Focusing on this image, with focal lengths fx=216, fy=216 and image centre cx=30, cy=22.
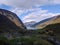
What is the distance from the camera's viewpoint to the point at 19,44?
61812 millimetres

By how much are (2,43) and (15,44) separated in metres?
8.88

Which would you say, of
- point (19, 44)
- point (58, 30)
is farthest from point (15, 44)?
point (58, 30)

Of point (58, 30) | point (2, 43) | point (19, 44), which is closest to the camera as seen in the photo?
point (2, 43)

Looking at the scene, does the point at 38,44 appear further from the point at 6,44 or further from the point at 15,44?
the point at 6,44

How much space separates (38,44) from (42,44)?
1.39m

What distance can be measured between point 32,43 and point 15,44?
5002mm

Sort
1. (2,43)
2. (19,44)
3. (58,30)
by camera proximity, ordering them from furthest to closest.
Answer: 1. (58,30)
2. (19,44)
3. (2,43)

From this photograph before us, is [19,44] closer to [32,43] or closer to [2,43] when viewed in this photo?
[32,43]

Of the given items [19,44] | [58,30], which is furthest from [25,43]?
[58,30]

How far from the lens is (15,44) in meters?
61.9

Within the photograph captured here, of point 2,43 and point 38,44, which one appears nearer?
point 2,43

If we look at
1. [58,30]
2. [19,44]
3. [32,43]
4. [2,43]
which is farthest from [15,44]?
[58,30]

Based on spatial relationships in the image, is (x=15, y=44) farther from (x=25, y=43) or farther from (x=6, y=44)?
(x=6, y=44)

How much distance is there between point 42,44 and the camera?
6369cm
